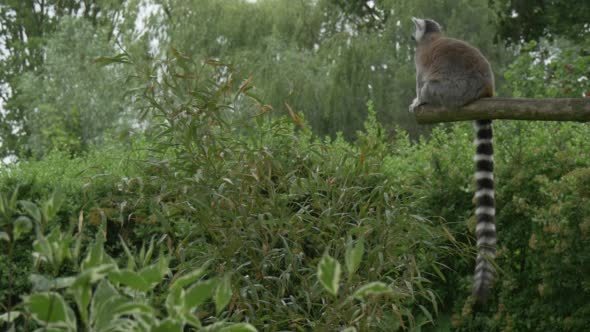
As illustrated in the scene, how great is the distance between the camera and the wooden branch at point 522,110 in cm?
394

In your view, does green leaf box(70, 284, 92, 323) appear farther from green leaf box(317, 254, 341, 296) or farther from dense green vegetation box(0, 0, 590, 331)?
green leaf box(317, 254, 341, 296)

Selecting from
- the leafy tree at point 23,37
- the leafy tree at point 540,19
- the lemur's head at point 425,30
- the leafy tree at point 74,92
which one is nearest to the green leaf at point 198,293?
the lemur's head at point 425,30

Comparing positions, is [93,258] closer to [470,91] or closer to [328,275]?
[328,275]

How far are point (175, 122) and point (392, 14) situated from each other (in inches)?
576

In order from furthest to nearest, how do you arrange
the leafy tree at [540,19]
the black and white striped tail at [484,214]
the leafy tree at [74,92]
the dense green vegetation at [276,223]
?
the leafy tree at [74,92], the leafy tree at [540,19], the black and white striped tail at [484,214], the dense green vegetation at [276,223]

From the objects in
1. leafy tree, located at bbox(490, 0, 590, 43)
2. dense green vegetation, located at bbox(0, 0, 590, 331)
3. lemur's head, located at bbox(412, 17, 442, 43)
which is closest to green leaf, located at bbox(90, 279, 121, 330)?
dense green vegetation, located at bbox(0, 0, 590, 331)

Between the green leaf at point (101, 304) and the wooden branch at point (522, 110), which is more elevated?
the wooden branch at point (522, 110)

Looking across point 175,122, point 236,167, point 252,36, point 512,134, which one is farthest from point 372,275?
point 252,36

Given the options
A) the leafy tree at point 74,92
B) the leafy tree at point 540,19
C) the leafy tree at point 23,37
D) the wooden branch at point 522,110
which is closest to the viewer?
the wooden branch at point 522,110

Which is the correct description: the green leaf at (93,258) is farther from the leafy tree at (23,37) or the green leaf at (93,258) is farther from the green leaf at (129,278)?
the leafy tree at (23,37)

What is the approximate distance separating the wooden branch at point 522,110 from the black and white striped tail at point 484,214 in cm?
45

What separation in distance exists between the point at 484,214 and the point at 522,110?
756 millimetres

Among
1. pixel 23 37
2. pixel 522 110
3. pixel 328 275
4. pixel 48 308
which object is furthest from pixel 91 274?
pixel 23 37

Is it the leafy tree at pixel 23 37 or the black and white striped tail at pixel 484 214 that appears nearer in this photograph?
the black and white striped tail at pixel 484 214
